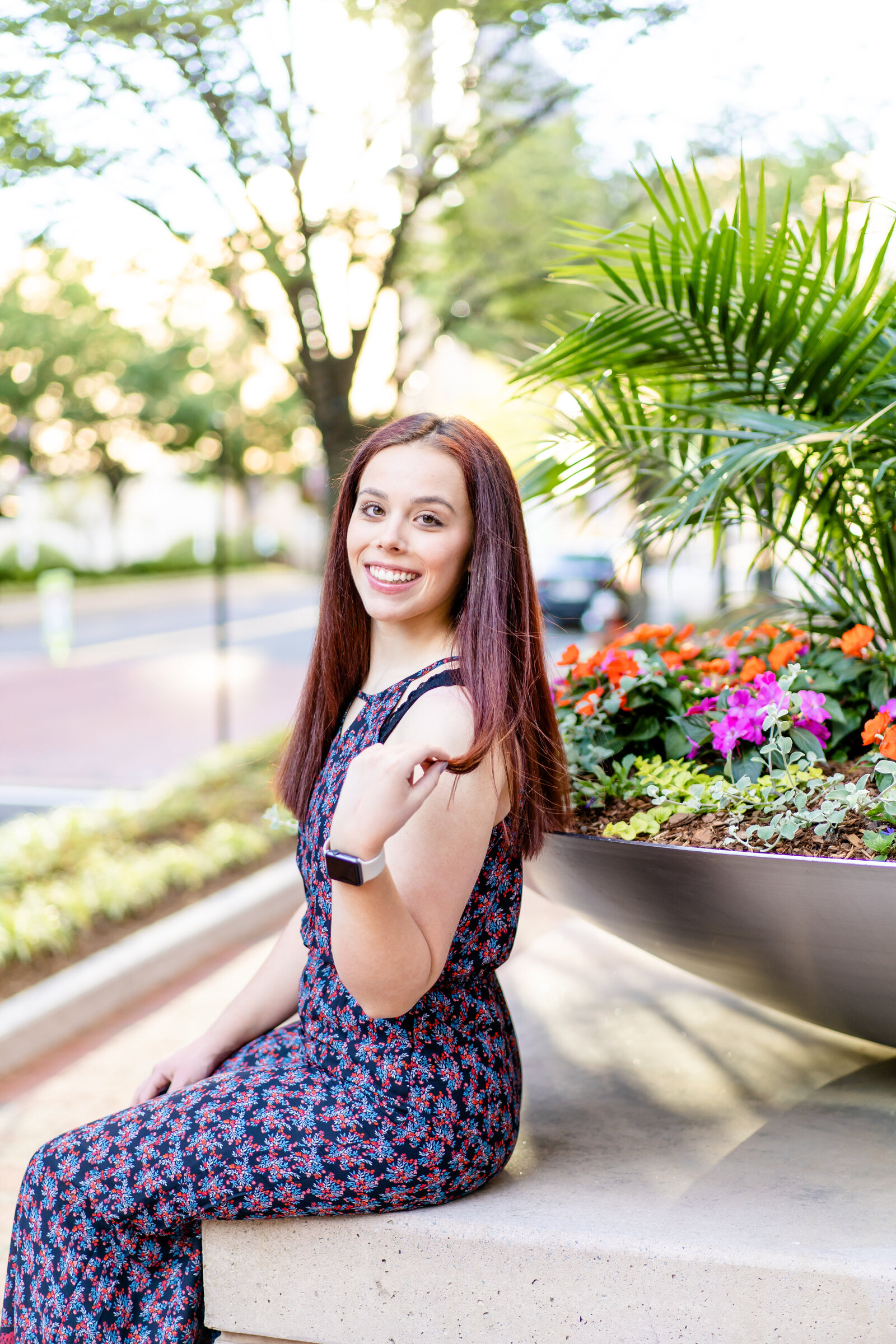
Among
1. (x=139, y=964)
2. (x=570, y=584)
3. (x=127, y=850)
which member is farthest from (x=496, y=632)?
(x=570, y=584)

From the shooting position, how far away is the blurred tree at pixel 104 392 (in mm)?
21875

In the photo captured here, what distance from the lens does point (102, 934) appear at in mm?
4488

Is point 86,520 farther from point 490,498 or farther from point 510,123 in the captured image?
point 490,498

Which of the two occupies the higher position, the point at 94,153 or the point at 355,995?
the point at 94,153

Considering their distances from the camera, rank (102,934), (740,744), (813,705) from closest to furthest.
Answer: (813,705), (740,744), (102,934)

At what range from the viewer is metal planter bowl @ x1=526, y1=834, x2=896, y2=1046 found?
1702mm

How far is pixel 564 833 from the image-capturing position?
207 cm

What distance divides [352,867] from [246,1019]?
0.83 metres

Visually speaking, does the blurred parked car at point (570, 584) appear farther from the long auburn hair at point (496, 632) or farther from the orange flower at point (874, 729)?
the long auburn hair at point (496, 632)

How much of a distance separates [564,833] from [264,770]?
4.84m

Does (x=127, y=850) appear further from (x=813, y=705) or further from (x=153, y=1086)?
(x=813, y=705)

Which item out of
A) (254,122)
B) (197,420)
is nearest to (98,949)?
(254,122)

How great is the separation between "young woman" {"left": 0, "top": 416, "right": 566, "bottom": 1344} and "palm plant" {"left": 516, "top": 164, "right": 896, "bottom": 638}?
629 millimetres

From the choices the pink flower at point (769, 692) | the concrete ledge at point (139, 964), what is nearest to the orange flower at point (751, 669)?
the pink flower at point (769, 692)
